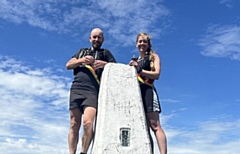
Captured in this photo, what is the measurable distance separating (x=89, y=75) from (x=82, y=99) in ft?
1.61

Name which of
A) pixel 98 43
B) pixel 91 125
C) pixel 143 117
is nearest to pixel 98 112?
pixel 91 125

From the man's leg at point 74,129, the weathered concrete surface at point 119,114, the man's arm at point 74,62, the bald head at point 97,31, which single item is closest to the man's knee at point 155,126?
the weathered concrete surface at point 119,114

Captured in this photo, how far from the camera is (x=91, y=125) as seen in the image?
Result: 8539mm

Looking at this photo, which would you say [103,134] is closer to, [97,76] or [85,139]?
[85,139]

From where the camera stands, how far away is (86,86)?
8.87 metres

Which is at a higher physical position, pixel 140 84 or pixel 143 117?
pixel 140 84

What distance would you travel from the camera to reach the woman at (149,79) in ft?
28.3

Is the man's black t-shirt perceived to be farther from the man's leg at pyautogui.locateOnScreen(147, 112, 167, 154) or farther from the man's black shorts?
the man's leg at pyautogui.locateOnScreen(147, 112, 167, 154)

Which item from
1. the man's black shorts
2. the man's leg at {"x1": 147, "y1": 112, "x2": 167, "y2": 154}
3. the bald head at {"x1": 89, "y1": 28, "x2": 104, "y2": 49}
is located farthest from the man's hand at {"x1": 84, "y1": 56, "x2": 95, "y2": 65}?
the man's leg at {"x1": 147, "y1": 112, "x2": 167, "y2": 154}

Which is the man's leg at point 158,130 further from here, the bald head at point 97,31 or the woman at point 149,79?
the bald head at point 97,31

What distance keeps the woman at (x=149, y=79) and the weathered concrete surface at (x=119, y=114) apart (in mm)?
210

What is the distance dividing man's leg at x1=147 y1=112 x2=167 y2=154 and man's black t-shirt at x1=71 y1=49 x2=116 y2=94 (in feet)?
3.72

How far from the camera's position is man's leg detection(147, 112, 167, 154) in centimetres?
856

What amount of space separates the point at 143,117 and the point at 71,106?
1.35 metres
